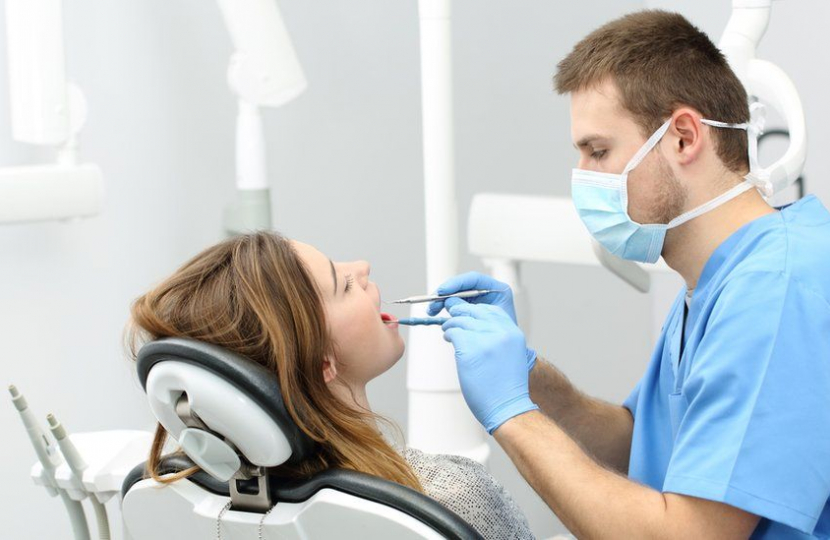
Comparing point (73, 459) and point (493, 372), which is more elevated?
point (493, 372)

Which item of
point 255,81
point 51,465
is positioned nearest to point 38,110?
point 255,81

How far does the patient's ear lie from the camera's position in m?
1.38

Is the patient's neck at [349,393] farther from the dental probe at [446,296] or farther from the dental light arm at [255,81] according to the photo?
the dental light arm at [255,81]

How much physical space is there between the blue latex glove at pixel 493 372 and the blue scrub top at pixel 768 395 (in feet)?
0.70

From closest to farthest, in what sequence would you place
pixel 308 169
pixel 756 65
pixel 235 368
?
pixel 235 368 → pixel 756 65 → pixel 308 169

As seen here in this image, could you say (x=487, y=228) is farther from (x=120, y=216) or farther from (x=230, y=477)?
(x=230, y=477)

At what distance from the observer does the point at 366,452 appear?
4.22ft

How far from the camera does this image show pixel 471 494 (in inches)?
53.7

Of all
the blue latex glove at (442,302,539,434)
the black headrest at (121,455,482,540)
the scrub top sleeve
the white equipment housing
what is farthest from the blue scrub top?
the white equipment housing

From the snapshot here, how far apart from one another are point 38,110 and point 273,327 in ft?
2.96

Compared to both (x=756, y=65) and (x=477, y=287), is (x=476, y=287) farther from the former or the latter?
(x=756, y=65)

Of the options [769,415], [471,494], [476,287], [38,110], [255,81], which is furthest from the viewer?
[255,81]

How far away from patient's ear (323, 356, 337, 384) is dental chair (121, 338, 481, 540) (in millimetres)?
172

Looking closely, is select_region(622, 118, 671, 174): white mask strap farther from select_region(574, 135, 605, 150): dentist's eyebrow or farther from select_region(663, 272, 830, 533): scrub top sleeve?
select_region(663, 272, 830, 533): scrub top sleeve
